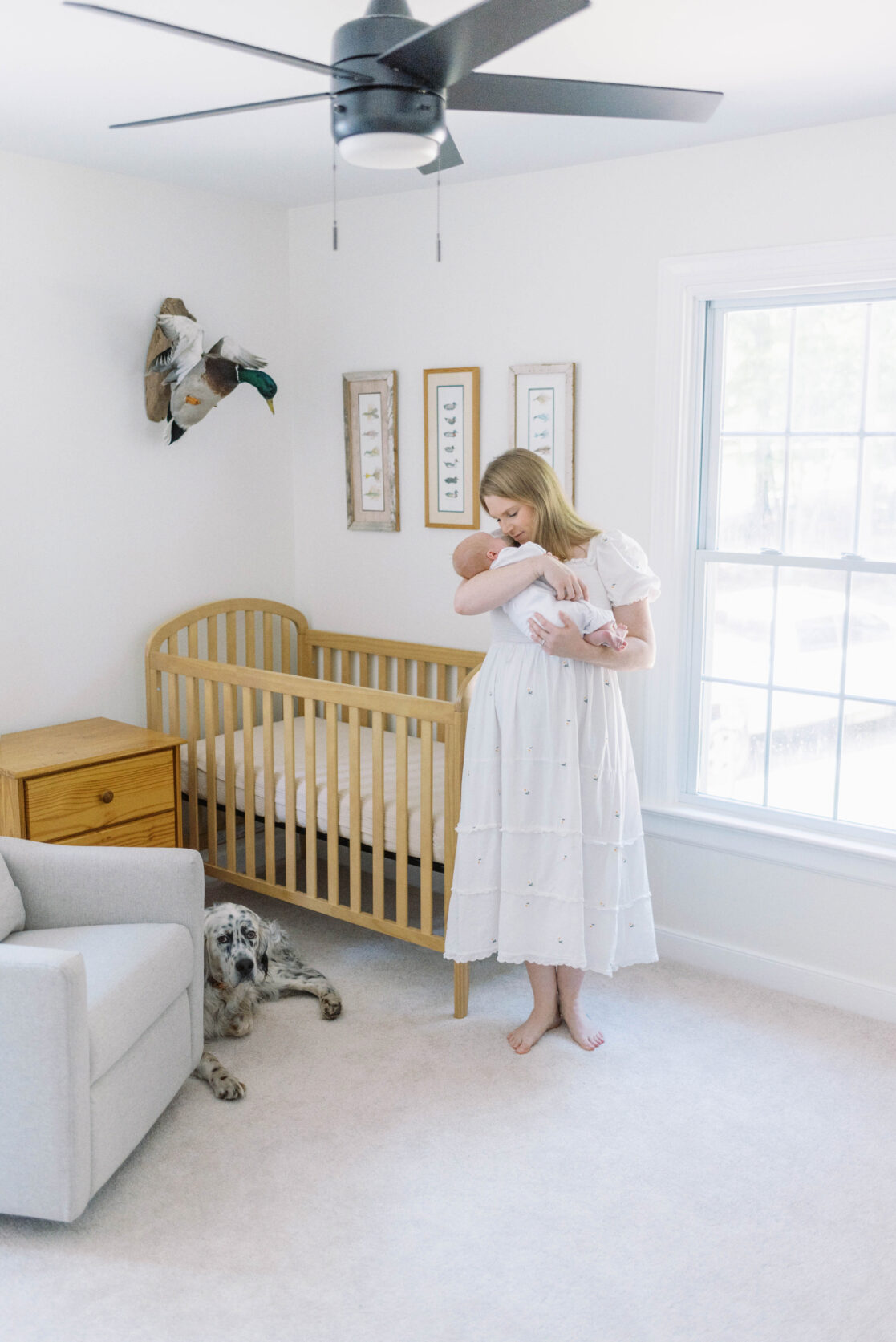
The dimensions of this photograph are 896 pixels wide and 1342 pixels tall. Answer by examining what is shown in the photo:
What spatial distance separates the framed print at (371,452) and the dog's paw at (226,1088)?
6.28 feet

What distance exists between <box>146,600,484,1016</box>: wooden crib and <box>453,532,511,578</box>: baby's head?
1.10 feet

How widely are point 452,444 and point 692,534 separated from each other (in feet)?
2.84

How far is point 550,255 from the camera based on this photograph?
3.26m

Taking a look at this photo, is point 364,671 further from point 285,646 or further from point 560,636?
point 560,636

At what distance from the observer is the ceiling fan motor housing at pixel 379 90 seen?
1561 millimetres

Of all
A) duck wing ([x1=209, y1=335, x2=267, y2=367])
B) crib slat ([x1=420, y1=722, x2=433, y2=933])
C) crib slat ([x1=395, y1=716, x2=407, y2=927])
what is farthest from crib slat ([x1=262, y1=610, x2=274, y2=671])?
crib slat ([x1=420, y1=722, x2=433, y2=933])

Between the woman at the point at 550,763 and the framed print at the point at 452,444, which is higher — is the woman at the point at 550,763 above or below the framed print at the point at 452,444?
below

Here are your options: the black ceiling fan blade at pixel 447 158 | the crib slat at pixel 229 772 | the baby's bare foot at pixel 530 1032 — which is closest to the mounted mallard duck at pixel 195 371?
the crib slat at pixel 229 772

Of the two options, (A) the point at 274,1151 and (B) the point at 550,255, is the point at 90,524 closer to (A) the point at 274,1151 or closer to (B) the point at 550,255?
(B) the point at 550,255

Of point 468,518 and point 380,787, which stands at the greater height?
point 468,518

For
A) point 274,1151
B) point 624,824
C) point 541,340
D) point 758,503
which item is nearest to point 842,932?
point 624,824

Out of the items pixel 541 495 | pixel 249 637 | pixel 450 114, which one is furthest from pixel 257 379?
pixel 541 495

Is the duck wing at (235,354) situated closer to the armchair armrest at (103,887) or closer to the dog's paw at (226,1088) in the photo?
the armchair armrest at (103,887)

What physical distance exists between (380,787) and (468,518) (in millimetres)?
1034
